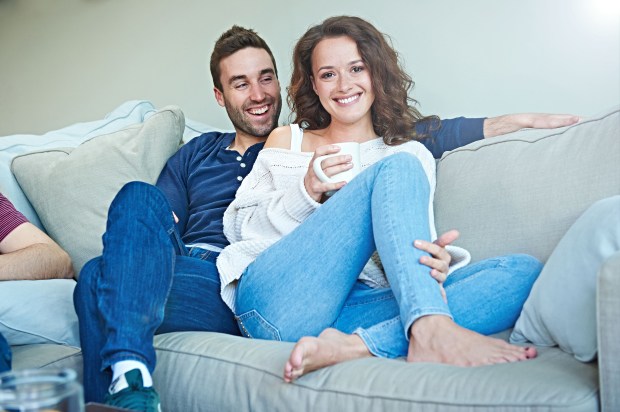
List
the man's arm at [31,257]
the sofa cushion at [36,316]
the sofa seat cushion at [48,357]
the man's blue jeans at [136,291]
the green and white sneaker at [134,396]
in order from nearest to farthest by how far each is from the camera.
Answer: the green and white sneaker at [134,396], the man's blue jeans at [136,291], the sofa seat cushion at [48,357], the sofa cushion at [36,316], the man's arm at [31,257]

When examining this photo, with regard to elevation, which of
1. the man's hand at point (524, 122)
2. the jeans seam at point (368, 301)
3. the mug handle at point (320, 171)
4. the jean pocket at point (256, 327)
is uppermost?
the man's hand at point (524, 122)

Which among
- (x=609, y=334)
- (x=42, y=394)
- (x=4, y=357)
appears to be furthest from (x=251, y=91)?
(x=42, y=394)

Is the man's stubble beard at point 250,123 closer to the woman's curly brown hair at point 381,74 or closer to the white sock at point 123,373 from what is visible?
the woman's curly brown hair at point 381,74

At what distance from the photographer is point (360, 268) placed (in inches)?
60.2

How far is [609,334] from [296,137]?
114 cm

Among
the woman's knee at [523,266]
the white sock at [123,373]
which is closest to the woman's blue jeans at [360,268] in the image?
the woman's knee at [523,266]

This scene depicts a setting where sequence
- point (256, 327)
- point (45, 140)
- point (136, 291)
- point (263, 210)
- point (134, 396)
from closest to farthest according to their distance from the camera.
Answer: point (134, 396)
point (136, 291)
point (256, 327)
point (263, 210)
point (45, 140)

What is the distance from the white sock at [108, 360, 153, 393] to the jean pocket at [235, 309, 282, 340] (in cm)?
34

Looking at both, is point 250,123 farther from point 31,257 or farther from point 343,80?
point 31,257

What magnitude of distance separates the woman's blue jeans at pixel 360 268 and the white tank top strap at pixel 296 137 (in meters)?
0.51

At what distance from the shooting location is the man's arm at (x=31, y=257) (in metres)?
1.83

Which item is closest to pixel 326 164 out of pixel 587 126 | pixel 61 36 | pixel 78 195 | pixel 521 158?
pixel 521 158

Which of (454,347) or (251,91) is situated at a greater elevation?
(251,91)

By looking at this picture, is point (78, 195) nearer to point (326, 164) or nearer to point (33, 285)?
point (33, 285)
